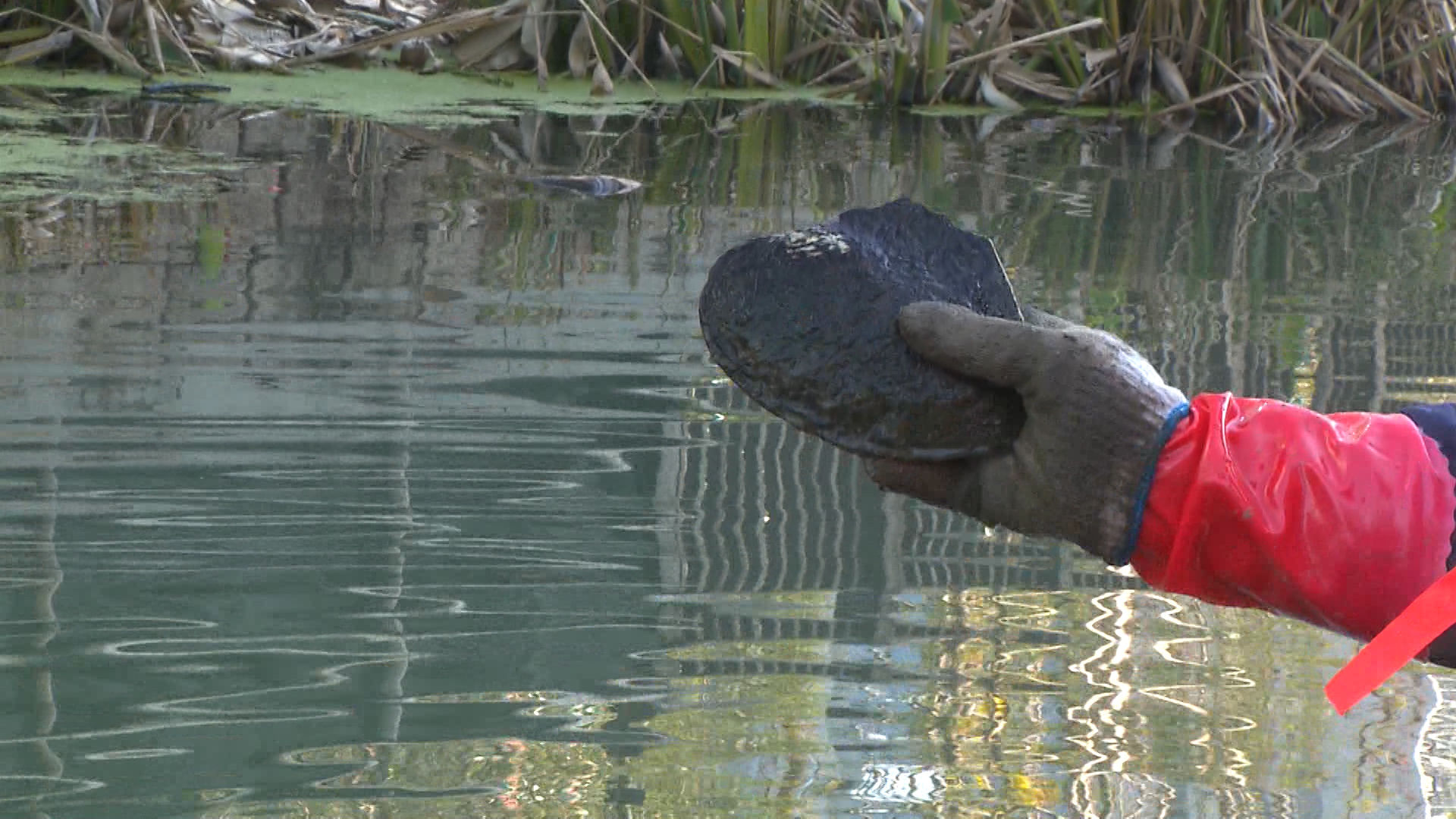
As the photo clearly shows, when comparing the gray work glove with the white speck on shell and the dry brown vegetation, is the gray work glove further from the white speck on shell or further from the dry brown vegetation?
the dry brown vegetation

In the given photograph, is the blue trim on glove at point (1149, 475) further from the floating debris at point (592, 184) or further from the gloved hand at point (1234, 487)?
the floating debris at point (592, 184)

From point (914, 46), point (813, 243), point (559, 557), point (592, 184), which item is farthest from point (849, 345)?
point (914, 46)

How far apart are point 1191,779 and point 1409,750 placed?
19cm

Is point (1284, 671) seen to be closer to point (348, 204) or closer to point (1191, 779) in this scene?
point (1191, 779)

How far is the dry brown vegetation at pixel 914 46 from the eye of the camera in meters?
5.16

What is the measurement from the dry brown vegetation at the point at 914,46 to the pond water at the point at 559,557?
1.75 m

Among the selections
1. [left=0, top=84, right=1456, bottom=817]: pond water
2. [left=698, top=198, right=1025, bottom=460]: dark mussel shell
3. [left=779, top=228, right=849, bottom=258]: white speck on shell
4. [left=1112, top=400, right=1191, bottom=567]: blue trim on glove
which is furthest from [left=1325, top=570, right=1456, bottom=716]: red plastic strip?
[left=0, top=84, right=1456, bottom=817]: pond water

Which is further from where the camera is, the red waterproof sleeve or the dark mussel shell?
the dark mussel shell

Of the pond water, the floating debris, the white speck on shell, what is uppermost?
the floating debris

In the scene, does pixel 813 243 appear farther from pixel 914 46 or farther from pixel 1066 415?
pixel 914 46

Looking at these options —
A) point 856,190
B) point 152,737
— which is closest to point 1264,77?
point 856,190

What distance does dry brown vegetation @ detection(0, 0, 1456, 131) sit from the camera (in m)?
5.16

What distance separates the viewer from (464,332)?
2.59 meters

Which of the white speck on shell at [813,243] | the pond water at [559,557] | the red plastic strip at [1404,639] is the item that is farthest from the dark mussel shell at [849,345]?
the pond water at [559,557]
